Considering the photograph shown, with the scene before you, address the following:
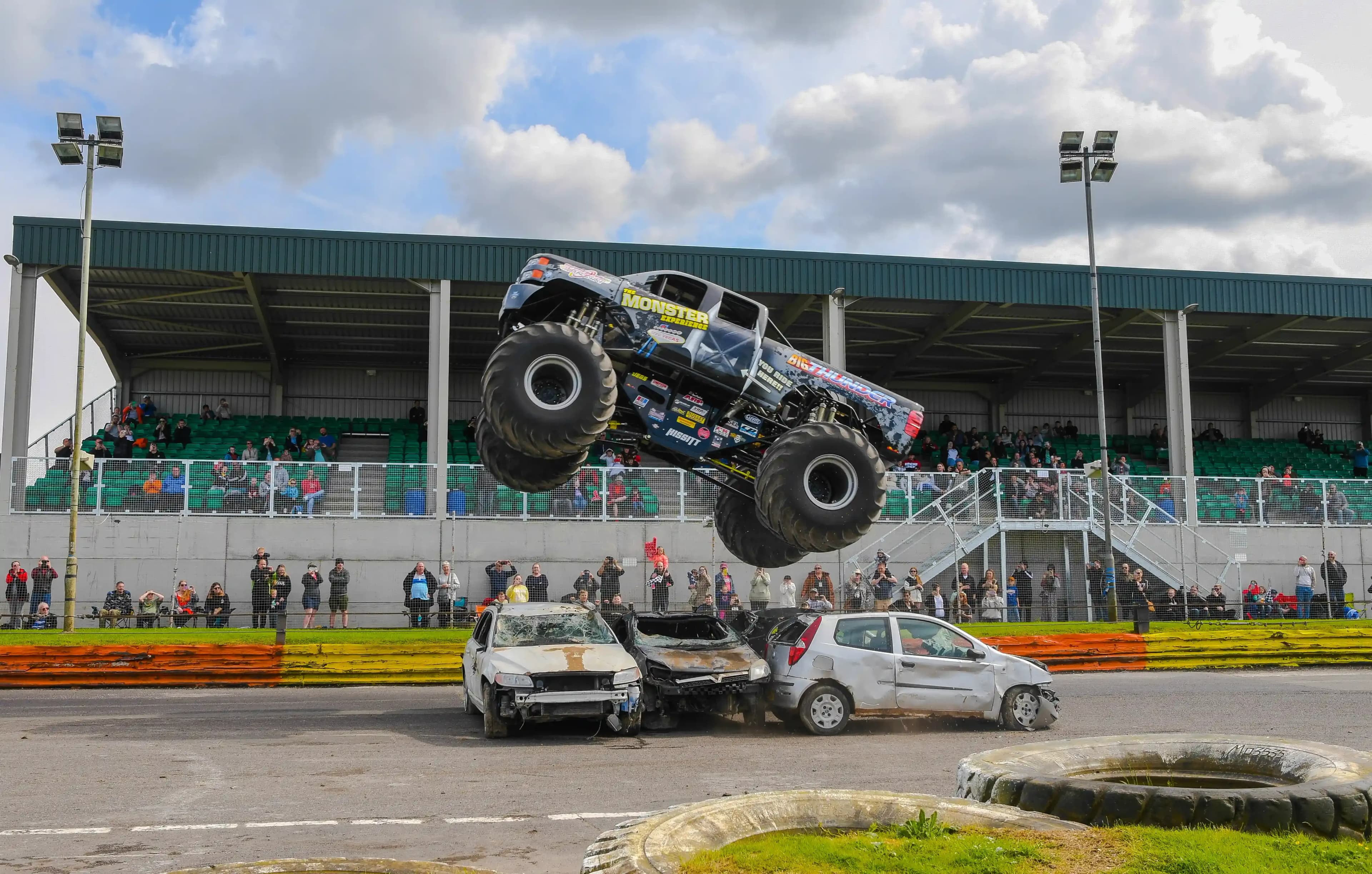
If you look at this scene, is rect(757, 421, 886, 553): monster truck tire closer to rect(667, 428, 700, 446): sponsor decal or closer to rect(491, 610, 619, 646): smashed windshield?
rect(667, 428, 700, 446): sponsor decal

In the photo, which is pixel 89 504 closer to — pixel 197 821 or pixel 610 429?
pixel 610 429

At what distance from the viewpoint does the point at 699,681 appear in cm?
1346

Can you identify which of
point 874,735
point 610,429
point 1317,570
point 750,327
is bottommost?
point 874,735

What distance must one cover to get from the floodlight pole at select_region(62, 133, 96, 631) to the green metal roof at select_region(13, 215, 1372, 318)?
4727mm

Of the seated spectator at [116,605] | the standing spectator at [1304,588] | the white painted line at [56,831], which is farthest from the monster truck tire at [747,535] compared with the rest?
the standing spectator at [1304,588]

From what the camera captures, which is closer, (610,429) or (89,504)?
(610,429)

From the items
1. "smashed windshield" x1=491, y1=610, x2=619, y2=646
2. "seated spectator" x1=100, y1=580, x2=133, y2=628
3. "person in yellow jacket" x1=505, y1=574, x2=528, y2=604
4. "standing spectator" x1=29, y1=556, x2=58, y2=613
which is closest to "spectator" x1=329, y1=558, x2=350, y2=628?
"person in yellow jacket" x1=505, y1=574, x2=528, y2=604

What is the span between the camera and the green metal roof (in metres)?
28.3

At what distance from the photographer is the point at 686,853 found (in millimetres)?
4699

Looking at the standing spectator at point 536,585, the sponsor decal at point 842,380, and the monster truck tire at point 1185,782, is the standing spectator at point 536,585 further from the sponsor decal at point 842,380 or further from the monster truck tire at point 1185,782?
the monster truck tire at point 1185,782

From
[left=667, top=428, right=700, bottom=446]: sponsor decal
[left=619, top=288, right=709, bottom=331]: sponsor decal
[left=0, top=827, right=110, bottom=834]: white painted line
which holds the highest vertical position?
[left=619, top=288, right=709, bottom=331]: sponsor decal

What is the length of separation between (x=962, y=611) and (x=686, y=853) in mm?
20061

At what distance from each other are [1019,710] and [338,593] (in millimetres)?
A: 14351

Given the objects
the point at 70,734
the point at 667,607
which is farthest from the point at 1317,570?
the point at 70,734
